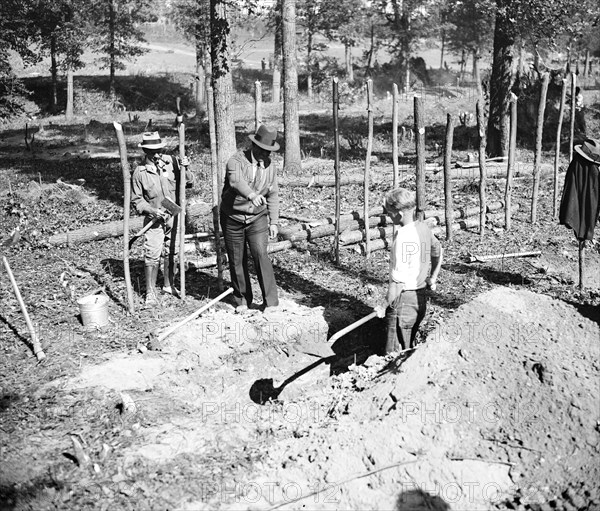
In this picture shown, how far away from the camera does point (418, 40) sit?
128 feet

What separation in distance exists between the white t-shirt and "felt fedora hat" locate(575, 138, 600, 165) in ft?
7.86

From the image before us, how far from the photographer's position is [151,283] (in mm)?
7617

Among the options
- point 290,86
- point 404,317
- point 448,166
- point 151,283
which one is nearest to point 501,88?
point 290,86

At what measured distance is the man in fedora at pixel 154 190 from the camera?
7.34 m

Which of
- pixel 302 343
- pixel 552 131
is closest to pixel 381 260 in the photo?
pixel 302 343

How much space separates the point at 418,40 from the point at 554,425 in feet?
123

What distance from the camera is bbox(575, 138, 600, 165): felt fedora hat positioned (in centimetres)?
685

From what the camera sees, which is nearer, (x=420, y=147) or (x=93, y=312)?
(x=93, y=312)

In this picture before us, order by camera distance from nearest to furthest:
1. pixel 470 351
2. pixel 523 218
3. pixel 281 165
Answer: pixel 470 351 < pixel 523 218 < pixel 281 165

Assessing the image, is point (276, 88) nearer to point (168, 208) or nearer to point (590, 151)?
point (168, 208)

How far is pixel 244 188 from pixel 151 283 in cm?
176

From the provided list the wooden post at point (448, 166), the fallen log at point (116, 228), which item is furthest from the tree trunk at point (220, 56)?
the wooden post at point (448, 166)

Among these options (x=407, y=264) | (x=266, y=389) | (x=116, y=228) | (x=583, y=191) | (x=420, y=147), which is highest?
(x=420, y=147)

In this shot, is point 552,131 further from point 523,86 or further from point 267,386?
point 267,386
